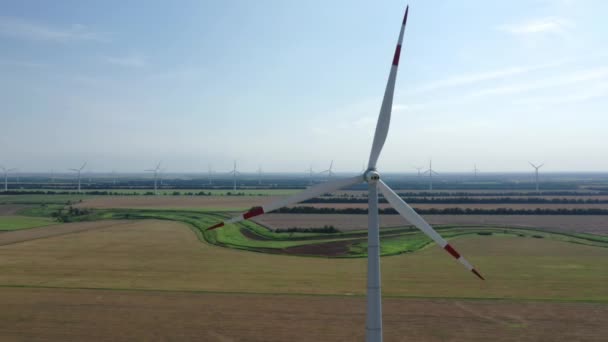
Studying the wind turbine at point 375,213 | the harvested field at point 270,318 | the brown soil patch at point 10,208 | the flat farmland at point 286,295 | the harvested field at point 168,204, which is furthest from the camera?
the harvested field at point 168,204

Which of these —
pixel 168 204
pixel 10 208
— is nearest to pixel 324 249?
pixel 168 204

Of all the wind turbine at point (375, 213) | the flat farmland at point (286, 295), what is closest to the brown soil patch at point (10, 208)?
the flat farmland at point (286, 295)

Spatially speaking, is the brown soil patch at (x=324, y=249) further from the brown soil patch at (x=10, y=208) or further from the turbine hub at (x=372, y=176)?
the brown soil patch at (x=10, y=208)

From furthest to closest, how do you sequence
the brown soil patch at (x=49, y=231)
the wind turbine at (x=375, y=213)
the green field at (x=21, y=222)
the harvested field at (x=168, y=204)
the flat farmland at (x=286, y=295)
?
the harvested field at (x=168, y=204)
the green field at (x=21, y=222)
the brown soil patch at (x=49, y=231)
the flat farmland at (x=286, y=295)
the wind turbine at (x=375, y=213)

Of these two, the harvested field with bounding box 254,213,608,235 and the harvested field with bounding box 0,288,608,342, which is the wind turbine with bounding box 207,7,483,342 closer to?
the harvested field with bounding box 0,288,608,342

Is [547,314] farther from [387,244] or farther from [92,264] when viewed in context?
[92,264]

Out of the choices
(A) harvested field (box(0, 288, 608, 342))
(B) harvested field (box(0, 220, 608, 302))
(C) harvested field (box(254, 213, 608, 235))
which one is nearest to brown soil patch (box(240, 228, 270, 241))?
(C) harvested field (box(254, 213, 608, 235))

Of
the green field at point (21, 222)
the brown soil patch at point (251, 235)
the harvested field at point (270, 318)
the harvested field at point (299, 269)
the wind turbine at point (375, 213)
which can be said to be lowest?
the harvested field at point (270, 318)
